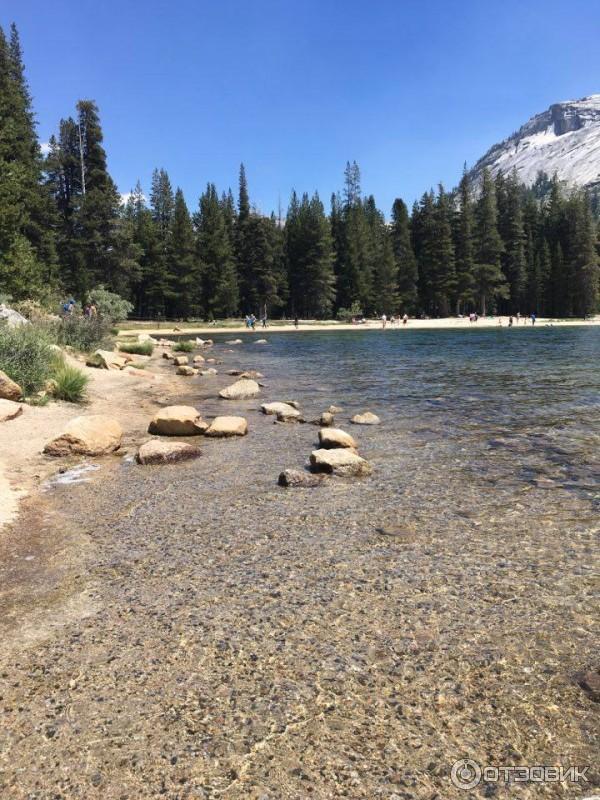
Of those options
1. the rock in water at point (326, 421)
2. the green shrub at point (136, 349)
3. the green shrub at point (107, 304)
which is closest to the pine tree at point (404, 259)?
the green shrub at point (107, 304)

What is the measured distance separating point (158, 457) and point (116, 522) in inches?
107

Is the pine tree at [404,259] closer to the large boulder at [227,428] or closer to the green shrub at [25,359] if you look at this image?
the green shrub at [25,359]

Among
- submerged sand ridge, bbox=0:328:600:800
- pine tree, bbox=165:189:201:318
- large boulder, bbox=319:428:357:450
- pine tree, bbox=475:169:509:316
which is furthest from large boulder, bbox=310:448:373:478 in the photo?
pine tree, bbox=475:169:509:316

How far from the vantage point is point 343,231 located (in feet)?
310

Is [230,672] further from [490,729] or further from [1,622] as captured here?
[1,622]

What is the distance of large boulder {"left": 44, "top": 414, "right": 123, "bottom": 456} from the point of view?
941 centimetres

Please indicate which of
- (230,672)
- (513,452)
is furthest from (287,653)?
(513,452)

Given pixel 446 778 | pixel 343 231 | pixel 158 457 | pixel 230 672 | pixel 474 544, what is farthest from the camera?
pixel 343 231

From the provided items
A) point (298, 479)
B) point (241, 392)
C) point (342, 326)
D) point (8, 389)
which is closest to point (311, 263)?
point (342, 326)

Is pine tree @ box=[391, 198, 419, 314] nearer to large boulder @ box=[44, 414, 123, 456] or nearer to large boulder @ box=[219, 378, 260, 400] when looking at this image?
large boulder @ box=[219, 378, 260, 400]

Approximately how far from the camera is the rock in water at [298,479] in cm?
795

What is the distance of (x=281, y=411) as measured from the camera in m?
13.6

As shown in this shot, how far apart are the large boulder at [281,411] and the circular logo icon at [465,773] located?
1036cm

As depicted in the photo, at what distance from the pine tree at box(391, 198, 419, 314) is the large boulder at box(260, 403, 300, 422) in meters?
79.0
